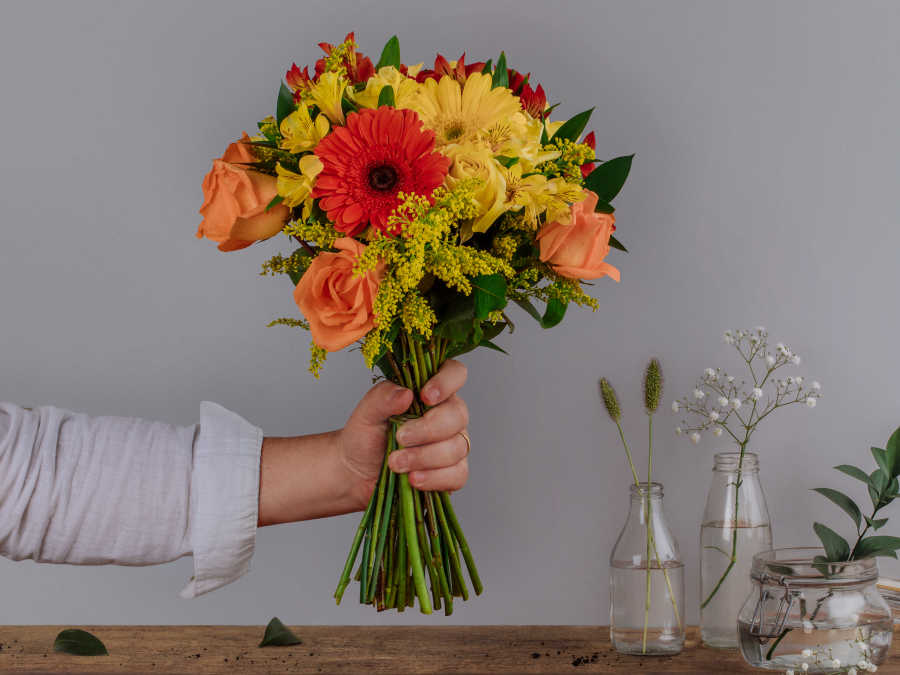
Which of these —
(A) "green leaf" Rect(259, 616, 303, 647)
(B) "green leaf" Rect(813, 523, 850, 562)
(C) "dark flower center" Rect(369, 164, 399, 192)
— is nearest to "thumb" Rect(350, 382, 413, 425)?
(C) "dark flower center" Rect(369, 164, 399, 192)

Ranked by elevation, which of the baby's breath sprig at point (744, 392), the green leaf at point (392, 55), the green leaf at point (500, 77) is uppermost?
the green leaf at point (392, 55)

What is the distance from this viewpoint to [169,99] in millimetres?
1334

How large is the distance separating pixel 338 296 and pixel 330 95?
0.21 m

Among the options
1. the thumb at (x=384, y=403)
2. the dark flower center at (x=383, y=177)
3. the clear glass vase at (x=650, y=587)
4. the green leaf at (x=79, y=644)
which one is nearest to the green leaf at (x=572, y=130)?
the dark flower center at (x=383, y=177)

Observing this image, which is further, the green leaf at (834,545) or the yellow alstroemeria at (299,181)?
the green leaf at (834,545)

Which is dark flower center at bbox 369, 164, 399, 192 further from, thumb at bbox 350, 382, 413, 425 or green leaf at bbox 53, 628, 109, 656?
green leaf at bbox 53, 628, 109, 656

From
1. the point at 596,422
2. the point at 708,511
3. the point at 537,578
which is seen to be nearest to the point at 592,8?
the point at 596,422

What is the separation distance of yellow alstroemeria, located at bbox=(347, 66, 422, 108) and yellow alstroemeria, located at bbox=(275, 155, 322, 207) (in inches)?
3.6

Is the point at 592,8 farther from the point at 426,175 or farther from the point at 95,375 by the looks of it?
the point at 95,375

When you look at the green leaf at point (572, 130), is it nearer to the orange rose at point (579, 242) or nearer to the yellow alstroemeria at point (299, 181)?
the orange rose at point (579, 242)

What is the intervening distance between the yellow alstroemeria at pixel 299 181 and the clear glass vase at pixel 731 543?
664 millimetres

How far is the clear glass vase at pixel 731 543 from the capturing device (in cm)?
114

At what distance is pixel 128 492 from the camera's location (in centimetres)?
104

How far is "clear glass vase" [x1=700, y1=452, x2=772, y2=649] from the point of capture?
114 cm
